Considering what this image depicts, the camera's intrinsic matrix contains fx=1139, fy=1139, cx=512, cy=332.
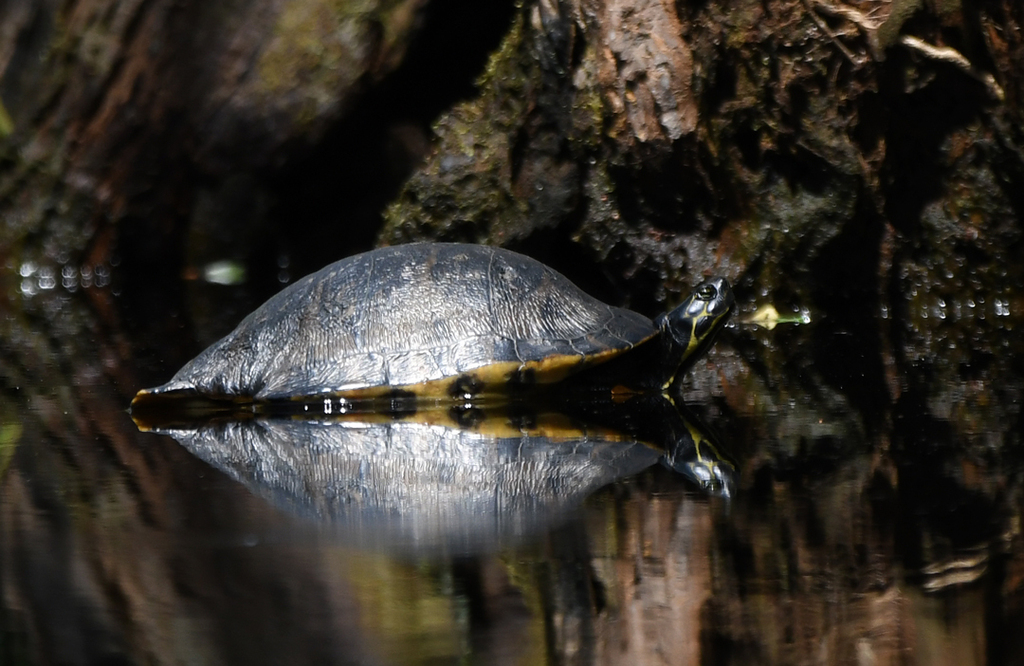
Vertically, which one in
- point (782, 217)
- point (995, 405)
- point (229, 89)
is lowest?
point (995, 405)

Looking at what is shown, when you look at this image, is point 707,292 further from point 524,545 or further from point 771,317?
point 524,545

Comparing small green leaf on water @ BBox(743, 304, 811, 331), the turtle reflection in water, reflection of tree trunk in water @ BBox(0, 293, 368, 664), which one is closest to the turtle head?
the turtle reflection in water

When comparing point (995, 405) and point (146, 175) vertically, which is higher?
point (146, 175)

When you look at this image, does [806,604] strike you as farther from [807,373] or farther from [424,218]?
[424,218]

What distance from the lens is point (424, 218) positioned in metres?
8.68

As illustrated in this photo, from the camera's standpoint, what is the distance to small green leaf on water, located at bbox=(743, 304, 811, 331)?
7316mm

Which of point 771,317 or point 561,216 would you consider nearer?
point 771,317

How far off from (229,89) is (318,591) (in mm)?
8304

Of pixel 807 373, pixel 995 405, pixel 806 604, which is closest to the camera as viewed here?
pixel 806 604

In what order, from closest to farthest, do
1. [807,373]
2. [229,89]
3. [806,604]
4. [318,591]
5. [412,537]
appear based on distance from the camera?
[806,604]
[318,591]
[412,537]
[807,373]
[229,89]

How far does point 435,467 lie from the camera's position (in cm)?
405

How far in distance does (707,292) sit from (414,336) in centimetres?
138

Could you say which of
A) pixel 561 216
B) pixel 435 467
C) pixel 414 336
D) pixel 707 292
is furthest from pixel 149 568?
pixel 561 216

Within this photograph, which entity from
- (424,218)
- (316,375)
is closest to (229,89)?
(424,218)
